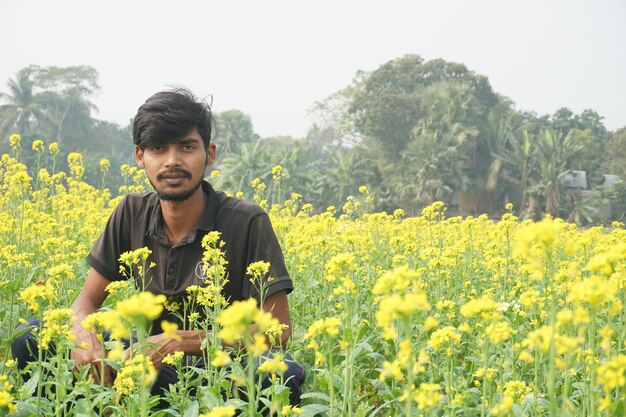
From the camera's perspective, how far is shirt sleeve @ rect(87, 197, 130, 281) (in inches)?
124

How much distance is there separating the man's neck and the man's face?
13 cm

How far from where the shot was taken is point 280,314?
282 cm

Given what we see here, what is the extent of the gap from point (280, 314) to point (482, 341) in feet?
4.25

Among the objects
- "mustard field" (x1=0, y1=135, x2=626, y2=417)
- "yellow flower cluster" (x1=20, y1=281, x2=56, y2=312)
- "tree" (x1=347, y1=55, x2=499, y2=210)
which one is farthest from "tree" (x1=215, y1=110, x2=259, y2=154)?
"yellow flower cluster" (x1=20, y1=281, x2=56, y2=312)

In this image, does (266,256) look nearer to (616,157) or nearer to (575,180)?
(575,180)

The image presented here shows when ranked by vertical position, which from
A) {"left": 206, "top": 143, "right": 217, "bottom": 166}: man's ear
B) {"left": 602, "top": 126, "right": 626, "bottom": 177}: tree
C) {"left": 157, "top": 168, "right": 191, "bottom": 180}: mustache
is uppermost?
{"left": 602, "top": 126, "right": 626, "bottom": 177}: tree

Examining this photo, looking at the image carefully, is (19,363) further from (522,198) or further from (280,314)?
(522,198)

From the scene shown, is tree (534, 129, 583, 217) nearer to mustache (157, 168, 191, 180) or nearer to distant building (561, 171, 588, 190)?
distant building (561, 171, 588, 190)

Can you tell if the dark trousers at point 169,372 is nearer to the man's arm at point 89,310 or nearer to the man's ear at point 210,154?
the man's arm at point 89,310

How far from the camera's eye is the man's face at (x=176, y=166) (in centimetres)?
289

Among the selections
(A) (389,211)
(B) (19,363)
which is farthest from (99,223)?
(A) (389,211)

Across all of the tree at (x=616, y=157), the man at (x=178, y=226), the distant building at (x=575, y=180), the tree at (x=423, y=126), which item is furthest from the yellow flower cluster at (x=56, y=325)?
the tree at (x=616, y=157)

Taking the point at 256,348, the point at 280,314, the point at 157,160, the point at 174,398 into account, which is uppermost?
the point at 157,160

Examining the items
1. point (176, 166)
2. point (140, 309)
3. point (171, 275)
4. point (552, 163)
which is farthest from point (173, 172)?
point (552, 163)
